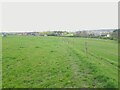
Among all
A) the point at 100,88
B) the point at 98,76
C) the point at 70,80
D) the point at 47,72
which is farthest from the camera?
the point at 47,72

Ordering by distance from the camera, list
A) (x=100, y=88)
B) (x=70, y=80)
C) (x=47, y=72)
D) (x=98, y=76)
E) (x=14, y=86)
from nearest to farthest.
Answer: (x=100, y=88) → (x=14, y=86) → (x=70, y=80) → (x=98, y=76) → (x=47, y=72)

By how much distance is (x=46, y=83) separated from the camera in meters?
13.6

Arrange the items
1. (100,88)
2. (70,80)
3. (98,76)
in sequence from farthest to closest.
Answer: (98,76)
(70,80)
(100,88)

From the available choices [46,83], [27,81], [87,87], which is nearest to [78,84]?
[87,87]

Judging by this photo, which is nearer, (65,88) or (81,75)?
(65,88)

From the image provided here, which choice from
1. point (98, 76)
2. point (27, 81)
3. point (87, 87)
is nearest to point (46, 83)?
point (27, 81)

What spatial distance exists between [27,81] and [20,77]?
1.42 meters

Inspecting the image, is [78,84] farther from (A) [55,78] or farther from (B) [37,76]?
(B) [37,76]

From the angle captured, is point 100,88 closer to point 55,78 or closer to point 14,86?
point 55,78

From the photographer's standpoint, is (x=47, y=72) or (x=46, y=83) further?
(x=47, y=72)

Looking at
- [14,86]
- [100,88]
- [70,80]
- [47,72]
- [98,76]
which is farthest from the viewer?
[47,72]

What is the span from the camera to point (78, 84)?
1324 centimetres

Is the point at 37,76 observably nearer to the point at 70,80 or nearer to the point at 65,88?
the point at 70,80

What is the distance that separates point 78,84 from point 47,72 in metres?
4.65
